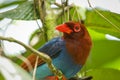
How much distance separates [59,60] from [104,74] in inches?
9.1

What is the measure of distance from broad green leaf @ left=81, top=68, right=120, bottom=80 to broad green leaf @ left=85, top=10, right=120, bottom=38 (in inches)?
10.7

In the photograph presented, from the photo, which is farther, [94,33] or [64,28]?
[94,33]

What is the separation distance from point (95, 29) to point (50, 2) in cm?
30

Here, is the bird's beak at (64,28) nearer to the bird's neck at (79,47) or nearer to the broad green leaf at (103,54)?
the bird's neck at (79,47)

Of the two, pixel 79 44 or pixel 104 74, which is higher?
pixel 79 44

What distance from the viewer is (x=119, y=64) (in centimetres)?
169

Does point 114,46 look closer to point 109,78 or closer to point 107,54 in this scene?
point 107,54

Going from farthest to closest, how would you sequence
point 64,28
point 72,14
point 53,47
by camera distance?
point 72,14, point 53,47, point 64,28

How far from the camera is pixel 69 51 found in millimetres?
1615

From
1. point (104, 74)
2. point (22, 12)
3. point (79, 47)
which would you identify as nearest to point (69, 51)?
point (79, 47)

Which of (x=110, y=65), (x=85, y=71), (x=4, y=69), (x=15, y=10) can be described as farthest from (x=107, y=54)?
(x=4, y=69)

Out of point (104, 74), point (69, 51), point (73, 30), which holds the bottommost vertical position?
point (104, 74)

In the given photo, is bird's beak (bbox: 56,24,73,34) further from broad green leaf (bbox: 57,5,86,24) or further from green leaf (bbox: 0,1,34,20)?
green leaf (bbox: 0,1,34,20)

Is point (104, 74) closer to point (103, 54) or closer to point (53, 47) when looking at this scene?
point (103, 54)
